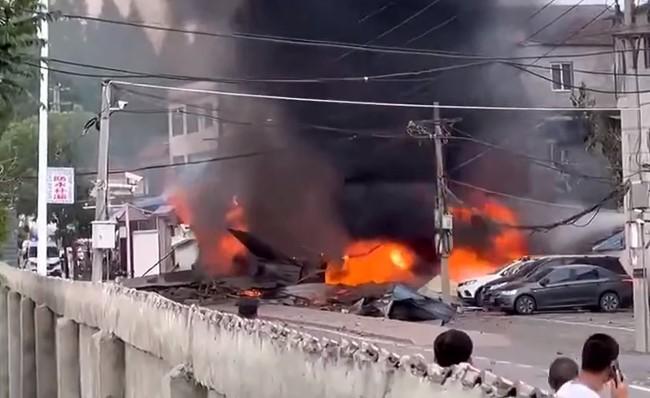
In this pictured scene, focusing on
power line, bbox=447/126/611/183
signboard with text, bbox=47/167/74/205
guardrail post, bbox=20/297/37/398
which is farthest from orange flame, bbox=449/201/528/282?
guardrail post, bbox=20/297/37/398

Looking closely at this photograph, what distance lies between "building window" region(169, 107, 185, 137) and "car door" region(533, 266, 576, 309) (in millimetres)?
21102

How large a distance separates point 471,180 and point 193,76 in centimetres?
1365

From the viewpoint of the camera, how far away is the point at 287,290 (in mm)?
37250

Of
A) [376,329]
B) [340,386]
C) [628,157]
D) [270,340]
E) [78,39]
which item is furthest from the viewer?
[78,39]

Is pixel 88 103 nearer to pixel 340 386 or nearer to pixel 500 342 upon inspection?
pixel 500 342

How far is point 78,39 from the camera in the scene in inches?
1875

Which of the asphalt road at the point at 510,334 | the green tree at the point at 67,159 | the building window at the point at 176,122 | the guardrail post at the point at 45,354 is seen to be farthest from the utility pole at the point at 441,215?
the guardrail post at the point at 45,354

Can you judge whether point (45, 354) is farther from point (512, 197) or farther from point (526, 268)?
point (512, 197)

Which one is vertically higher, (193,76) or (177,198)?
(193,76)

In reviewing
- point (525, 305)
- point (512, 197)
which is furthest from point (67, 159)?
point (525, 305)

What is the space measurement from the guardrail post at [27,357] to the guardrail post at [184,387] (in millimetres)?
4622

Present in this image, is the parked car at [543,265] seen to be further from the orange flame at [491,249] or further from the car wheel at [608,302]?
the orange flame at [491,249]

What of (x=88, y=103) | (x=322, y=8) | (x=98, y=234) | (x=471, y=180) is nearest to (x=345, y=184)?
(x=471, y=180)

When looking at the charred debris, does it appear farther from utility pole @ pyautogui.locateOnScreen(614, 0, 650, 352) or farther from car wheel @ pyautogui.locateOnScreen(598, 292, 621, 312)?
utility pole @ pyautogui.locateOnScreen(614, 0, 650, 352)
